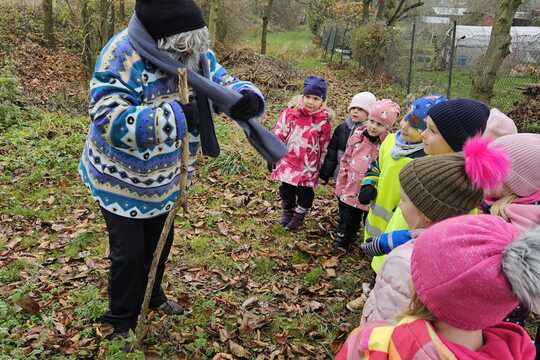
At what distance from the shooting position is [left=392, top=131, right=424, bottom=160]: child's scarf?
11.4ft

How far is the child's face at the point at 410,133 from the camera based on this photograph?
3.47 metres

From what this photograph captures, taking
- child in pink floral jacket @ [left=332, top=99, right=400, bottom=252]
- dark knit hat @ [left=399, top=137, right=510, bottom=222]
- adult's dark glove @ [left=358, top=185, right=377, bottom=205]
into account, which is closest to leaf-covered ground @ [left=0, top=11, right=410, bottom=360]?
child in pink floral jacket @ [left=332, top=99, right=400, bottom=252]

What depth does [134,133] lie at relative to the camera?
2.43 meters

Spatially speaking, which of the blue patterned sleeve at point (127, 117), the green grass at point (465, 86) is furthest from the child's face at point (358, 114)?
the green grass at point (465, 86)

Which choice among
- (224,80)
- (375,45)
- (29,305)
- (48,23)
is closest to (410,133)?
(224,80)

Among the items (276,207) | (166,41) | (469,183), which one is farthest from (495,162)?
(276,207)

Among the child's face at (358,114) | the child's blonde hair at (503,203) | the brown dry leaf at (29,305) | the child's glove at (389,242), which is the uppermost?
the child's face at (358,114)

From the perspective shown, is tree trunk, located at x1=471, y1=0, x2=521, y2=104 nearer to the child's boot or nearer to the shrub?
the child's boot

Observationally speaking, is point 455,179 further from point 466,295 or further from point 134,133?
point 134,133

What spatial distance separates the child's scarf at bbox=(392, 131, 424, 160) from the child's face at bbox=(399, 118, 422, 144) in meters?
0.03

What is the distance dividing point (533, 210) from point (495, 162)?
2.81 ft

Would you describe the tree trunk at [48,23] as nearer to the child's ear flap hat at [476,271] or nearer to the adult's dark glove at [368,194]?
the adult's dark glove at [368,194]

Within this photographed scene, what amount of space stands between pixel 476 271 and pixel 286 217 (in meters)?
4.09

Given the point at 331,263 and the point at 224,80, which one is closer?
the point at 224,80
